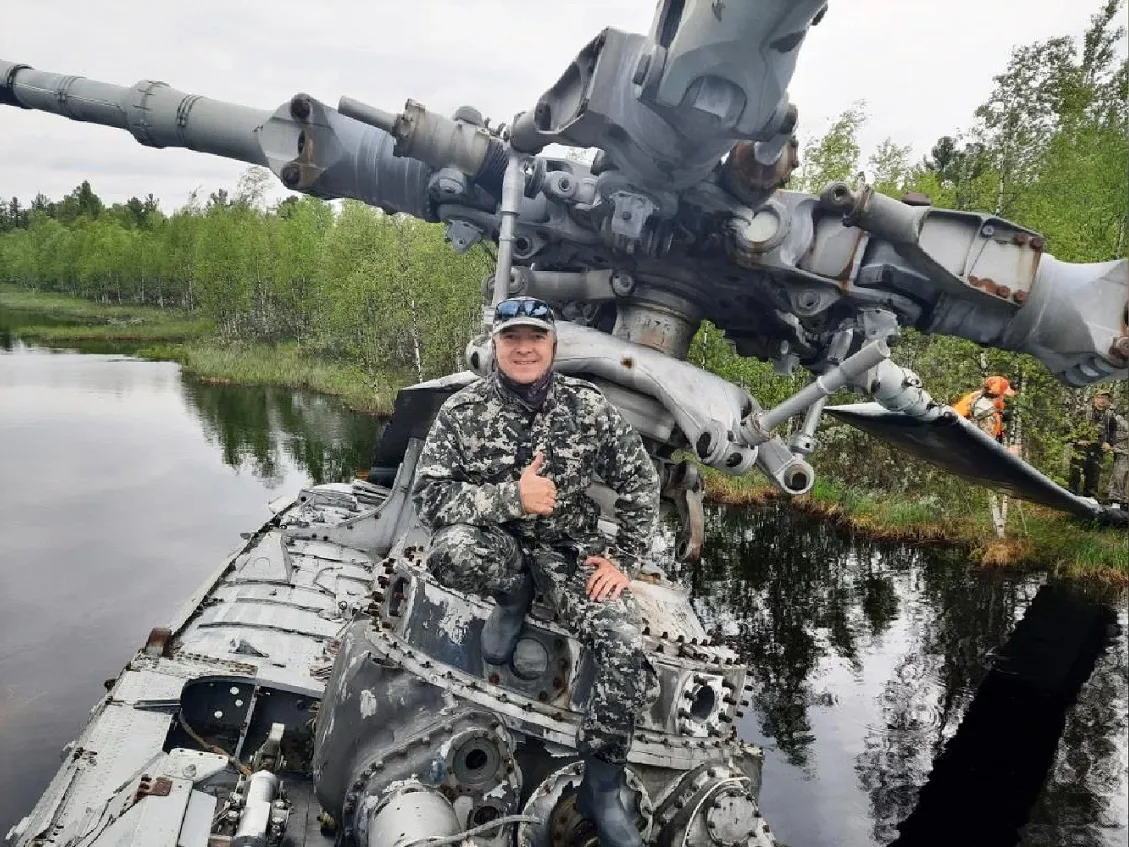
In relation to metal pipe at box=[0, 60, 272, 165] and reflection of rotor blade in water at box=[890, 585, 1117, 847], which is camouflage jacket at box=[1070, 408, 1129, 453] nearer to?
reflection of rotor blade in water at box=[890, 585, 1117, 847]

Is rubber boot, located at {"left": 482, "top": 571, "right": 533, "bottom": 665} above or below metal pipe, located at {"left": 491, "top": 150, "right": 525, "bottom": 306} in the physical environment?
below

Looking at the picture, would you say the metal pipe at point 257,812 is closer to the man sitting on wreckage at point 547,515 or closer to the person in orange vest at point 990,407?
the man sitting on wreckage at point 547,515

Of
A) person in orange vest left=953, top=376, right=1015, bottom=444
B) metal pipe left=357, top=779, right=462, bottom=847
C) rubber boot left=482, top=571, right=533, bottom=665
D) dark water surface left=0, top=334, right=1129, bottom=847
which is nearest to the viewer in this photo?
metal pipe left=357, top=779, right=462, bottom=847

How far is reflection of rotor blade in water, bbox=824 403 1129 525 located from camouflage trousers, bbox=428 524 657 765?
5.55 m

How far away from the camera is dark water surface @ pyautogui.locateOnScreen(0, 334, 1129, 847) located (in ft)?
29.8

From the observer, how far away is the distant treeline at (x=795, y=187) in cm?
1947

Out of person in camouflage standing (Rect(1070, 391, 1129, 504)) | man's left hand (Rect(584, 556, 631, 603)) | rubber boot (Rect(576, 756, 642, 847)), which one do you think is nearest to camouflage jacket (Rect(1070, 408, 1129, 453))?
person in camouflage standing (Rect(1070, 391, 1129, 504))

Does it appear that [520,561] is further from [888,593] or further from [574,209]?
[888,593]

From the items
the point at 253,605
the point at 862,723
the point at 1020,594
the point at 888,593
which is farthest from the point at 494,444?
the point at 1020,594

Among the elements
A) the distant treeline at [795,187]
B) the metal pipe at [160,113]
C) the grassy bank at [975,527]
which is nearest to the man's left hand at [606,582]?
the metal pipe at [160,113]

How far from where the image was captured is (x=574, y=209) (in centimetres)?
615

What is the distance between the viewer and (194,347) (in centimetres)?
5059

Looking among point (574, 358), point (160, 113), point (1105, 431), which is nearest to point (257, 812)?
point (574, 358)

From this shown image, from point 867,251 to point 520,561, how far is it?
3501 millimetres
